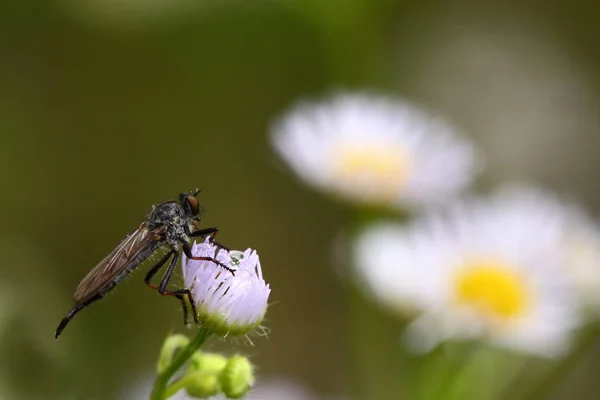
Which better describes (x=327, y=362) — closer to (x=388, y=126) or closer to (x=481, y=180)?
(x=388, y=126)

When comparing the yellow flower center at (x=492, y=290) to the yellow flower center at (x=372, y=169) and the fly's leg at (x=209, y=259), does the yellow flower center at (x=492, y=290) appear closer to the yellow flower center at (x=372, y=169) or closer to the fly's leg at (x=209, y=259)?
the yellow flower center at (x=372, y=169)

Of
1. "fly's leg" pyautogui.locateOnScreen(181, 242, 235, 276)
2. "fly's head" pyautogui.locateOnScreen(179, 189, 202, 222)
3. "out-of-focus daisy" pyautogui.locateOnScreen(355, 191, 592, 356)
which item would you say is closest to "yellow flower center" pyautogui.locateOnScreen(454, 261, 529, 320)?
"out-of-focus daisy" pyautogui.locateOnScreen(355, 191, 592, 356)

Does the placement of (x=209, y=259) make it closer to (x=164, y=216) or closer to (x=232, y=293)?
(x=232, y=293)

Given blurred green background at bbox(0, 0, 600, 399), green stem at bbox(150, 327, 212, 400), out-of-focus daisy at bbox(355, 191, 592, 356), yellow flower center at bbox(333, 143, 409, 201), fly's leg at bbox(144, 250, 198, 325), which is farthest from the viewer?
blurred green background at bbox(0, 0, 600, 399)

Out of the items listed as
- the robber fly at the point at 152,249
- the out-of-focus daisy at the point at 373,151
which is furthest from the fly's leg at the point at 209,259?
the out-of-focus daisy at the point at 373,151

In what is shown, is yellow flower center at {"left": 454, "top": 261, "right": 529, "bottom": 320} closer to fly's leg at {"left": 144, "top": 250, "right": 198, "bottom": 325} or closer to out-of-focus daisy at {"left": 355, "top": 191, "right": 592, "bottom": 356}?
out-of-focus daisy at {"left": 355, "top": 191, "right": 592, "bottom": 356}

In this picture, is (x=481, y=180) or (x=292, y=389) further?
(x=481, y=180)

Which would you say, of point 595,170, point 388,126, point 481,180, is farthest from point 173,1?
point 595,170
